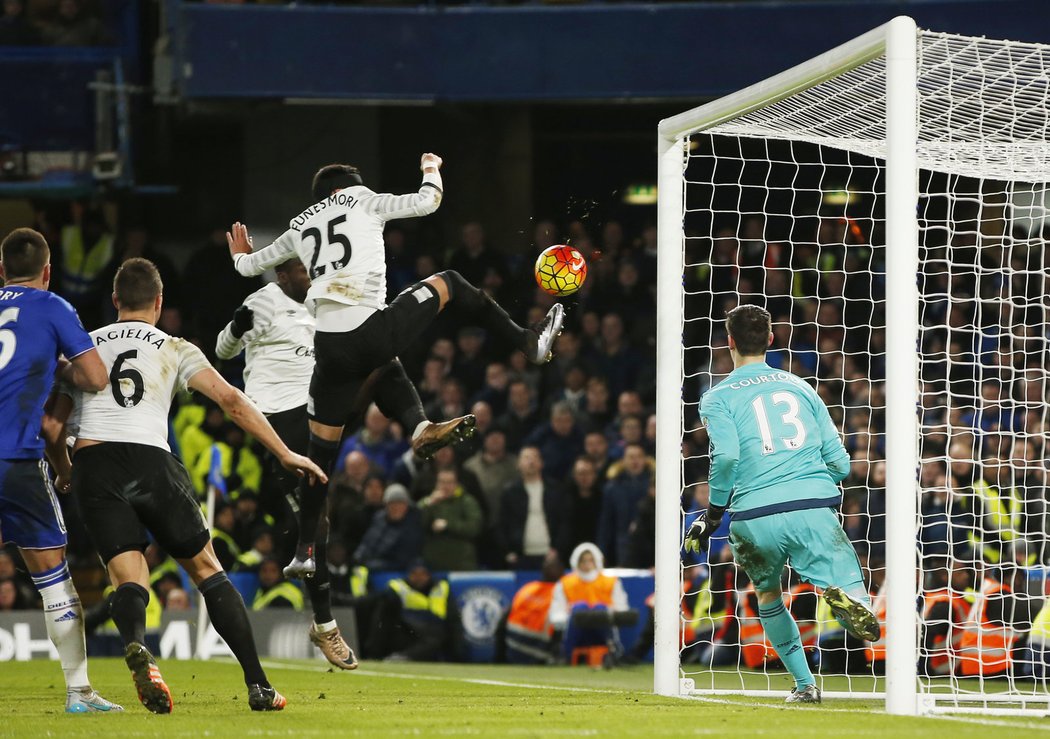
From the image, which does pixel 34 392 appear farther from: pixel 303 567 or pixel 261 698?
pixel 303 567

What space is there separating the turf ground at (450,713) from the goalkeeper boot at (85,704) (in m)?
0.09

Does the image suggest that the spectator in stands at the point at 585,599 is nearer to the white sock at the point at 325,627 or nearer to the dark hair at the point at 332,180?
the white sock at the point at 325,627

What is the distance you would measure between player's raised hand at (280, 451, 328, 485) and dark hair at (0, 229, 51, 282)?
1.57m

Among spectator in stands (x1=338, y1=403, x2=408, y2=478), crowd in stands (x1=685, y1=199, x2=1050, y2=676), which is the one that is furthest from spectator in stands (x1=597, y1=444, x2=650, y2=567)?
spectator in stands (x1=338, y1=403, x2=408, y2=478)

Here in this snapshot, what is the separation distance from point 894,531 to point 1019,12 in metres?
10.1

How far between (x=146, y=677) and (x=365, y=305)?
248 cm

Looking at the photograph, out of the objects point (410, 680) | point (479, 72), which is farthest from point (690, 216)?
point (410, 680)

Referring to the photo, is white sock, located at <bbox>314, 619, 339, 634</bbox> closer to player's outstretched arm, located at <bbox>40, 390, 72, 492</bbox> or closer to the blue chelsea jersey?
player's outstretched arm, located at <bbox>40, 390, 72, 492</bbox>

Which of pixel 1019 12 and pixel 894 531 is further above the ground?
pixel 1019 12

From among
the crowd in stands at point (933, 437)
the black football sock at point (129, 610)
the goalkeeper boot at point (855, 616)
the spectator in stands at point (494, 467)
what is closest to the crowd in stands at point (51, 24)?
the spectator in stands at point (494, 467)

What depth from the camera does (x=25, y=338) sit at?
7664 mm

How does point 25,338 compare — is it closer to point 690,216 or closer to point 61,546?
point 61,546

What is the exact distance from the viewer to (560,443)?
15.6 meters

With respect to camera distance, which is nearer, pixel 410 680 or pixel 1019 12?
pixel 410 680
